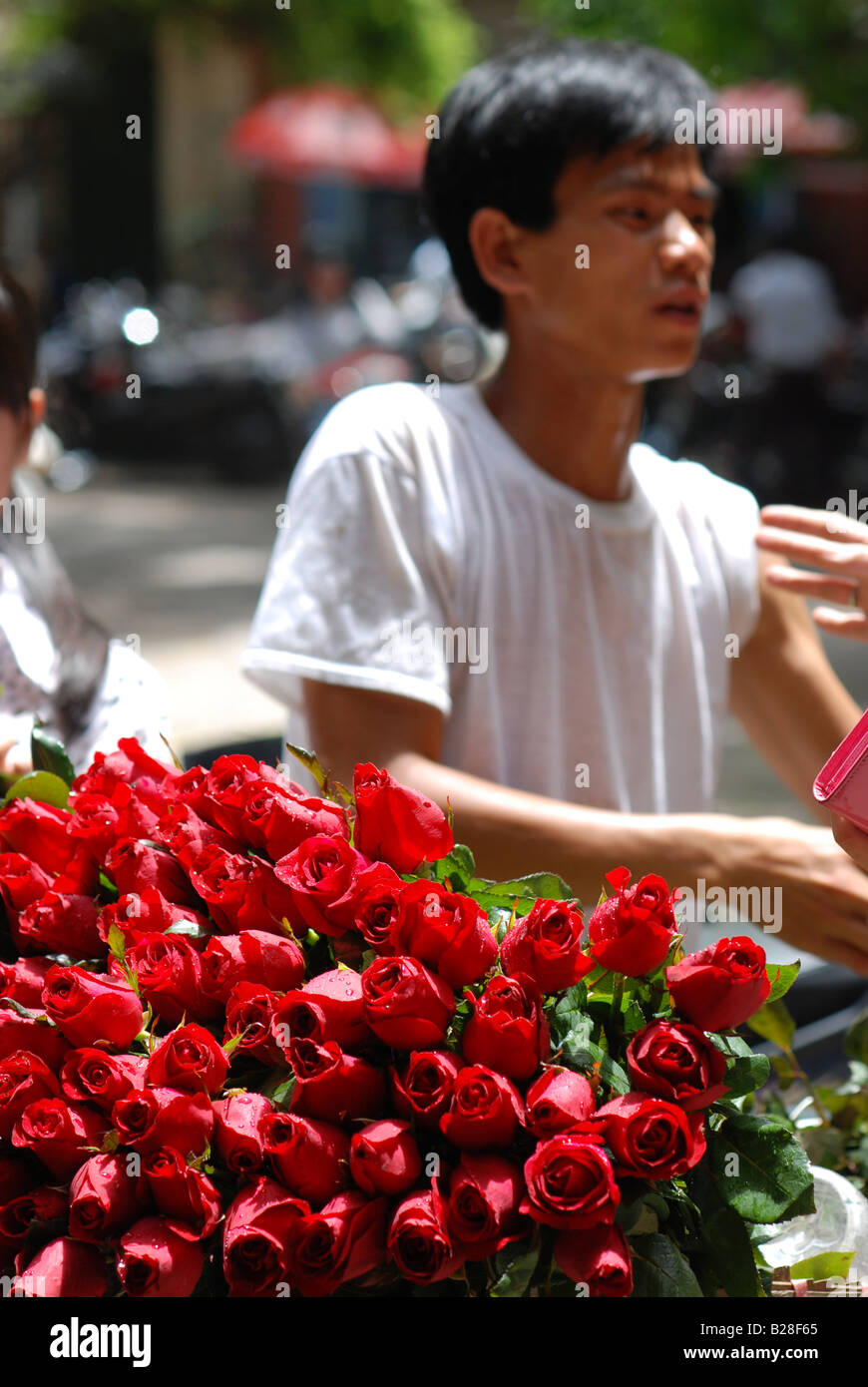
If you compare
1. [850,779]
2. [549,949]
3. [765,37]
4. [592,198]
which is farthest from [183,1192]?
[765,37]

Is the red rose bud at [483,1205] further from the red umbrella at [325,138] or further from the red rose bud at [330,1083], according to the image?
the red umbrella at [325,138]

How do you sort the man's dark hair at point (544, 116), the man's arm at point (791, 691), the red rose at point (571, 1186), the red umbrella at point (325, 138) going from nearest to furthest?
the red rose at point (571, 1186), the man's dark hair at point (544, 116), the man's arm at point (791, 691), the red umbrella at point (325, 138)

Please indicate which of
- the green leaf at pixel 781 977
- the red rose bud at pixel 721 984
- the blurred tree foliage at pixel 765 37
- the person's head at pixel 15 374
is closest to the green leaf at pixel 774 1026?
the green leaf at pixel 781 977

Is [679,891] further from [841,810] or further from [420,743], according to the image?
[420,743]

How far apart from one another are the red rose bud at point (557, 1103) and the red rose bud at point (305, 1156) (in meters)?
0.11

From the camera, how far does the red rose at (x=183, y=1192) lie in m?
0.85

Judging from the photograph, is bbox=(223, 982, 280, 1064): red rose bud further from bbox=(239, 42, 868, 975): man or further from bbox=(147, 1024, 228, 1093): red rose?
bbox=(239, 42, 868, 975): man

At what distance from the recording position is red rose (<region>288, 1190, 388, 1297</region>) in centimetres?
84

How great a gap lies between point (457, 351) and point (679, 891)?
1073 cm

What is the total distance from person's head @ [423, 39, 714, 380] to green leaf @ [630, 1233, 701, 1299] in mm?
1026

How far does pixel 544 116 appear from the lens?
1.68 m

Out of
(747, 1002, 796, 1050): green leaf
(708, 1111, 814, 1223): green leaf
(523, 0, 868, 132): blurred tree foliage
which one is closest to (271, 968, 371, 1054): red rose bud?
(708, 1111, 814, 1223): green leaf

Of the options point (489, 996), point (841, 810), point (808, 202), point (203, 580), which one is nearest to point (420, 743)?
A: point (841, 810)

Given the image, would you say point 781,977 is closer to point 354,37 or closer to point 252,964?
point 252,964
